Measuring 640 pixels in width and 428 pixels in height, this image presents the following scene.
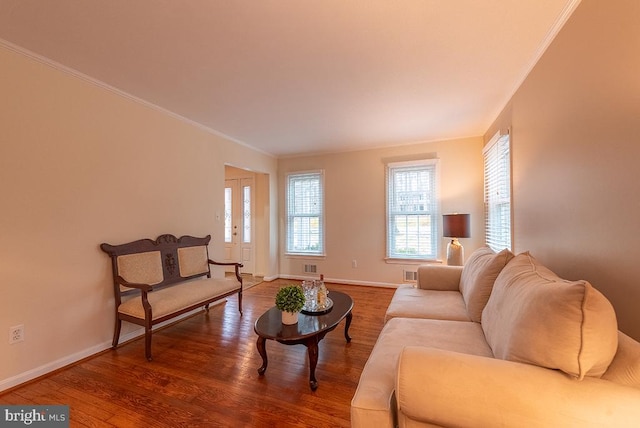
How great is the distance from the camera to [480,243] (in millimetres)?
4168

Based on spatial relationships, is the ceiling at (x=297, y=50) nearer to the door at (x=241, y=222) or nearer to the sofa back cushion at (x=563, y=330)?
the sofa back cushion at (x=563, y=330)

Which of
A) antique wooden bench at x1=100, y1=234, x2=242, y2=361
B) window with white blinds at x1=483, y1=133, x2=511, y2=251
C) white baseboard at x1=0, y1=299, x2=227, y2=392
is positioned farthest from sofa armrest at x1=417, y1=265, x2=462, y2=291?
white baseboard at x1=0, y1=299, x2=227, y2=392

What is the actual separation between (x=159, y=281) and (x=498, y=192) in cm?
410

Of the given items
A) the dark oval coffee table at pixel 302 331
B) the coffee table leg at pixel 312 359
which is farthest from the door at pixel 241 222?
the coffee table leg at pixel 312 359

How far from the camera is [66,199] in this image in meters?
2.30

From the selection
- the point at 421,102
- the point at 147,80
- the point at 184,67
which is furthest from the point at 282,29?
the point at 421,102

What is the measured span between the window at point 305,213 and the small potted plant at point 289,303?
3.10 m

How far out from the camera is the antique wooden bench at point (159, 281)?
2457 mm

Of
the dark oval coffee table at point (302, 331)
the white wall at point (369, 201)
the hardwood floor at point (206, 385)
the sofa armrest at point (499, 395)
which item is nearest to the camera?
the sofa armrest at point (499, 395)

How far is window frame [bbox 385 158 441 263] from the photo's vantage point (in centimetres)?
441

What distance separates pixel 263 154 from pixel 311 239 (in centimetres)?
187

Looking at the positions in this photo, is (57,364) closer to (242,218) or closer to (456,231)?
(242,218)

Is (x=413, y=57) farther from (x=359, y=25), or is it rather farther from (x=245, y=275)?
(x=245, y=275)

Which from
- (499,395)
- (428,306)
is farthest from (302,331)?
(499,395)
